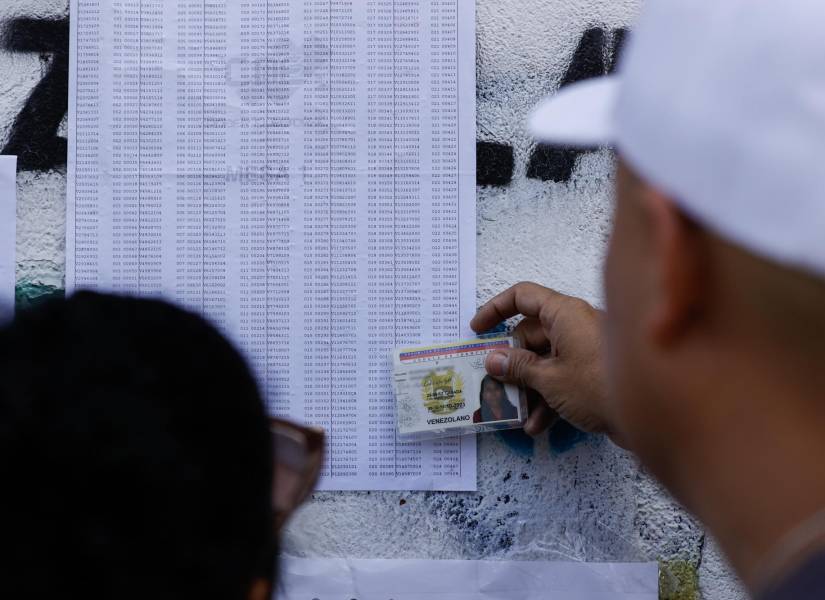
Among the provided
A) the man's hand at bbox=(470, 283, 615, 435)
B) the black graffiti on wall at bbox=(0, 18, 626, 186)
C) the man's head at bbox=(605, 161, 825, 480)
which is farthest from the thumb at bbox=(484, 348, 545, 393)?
the man's head at bbox=(605, 161, 825, 480)

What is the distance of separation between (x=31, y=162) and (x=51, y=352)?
45 centimetres

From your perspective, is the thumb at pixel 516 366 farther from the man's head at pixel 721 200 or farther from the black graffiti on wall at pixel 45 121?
the black graffiti on wall at pixel 45 121

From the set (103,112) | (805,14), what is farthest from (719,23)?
(103,112)

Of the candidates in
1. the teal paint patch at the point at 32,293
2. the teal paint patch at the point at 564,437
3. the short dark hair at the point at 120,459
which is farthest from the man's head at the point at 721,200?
the teal paint patch at the point at 32,293

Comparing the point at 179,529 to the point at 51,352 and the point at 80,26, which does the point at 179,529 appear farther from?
the point at 80,26

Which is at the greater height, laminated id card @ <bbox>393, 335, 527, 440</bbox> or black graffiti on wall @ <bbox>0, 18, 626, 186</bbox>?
black graffiti on wall @ <bbox>0, 18, 626, 186</bbox>

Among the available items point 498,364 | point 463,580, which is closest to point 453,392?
point 498,364

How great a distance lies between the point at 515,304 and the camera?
0.68 m

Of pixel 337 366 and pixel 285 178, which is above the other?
pixel 285 178

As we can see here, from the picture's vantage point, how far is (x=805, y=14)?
1.00ft

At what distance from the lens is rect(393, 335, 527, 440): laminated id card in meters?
0.67

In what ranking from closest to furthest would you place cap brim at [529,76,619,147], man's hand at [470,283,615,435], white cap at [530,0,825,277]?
white cap at [530,0,825,277] → cap brim at [529,76,619,147] → man's hand at [470,283,615,435]

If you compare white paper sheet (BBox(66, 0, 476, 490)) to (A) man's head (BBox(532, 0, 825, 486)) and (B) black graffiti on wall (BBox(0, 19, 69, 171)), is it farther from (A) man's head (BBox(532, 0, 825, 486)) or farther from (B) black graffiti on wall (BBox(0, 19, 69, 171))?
(A) man's head (BBox(532, 0, 825, 486))

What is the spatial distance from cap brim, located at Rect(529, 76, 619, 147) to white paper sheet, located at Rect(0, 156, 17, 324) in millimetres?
512
